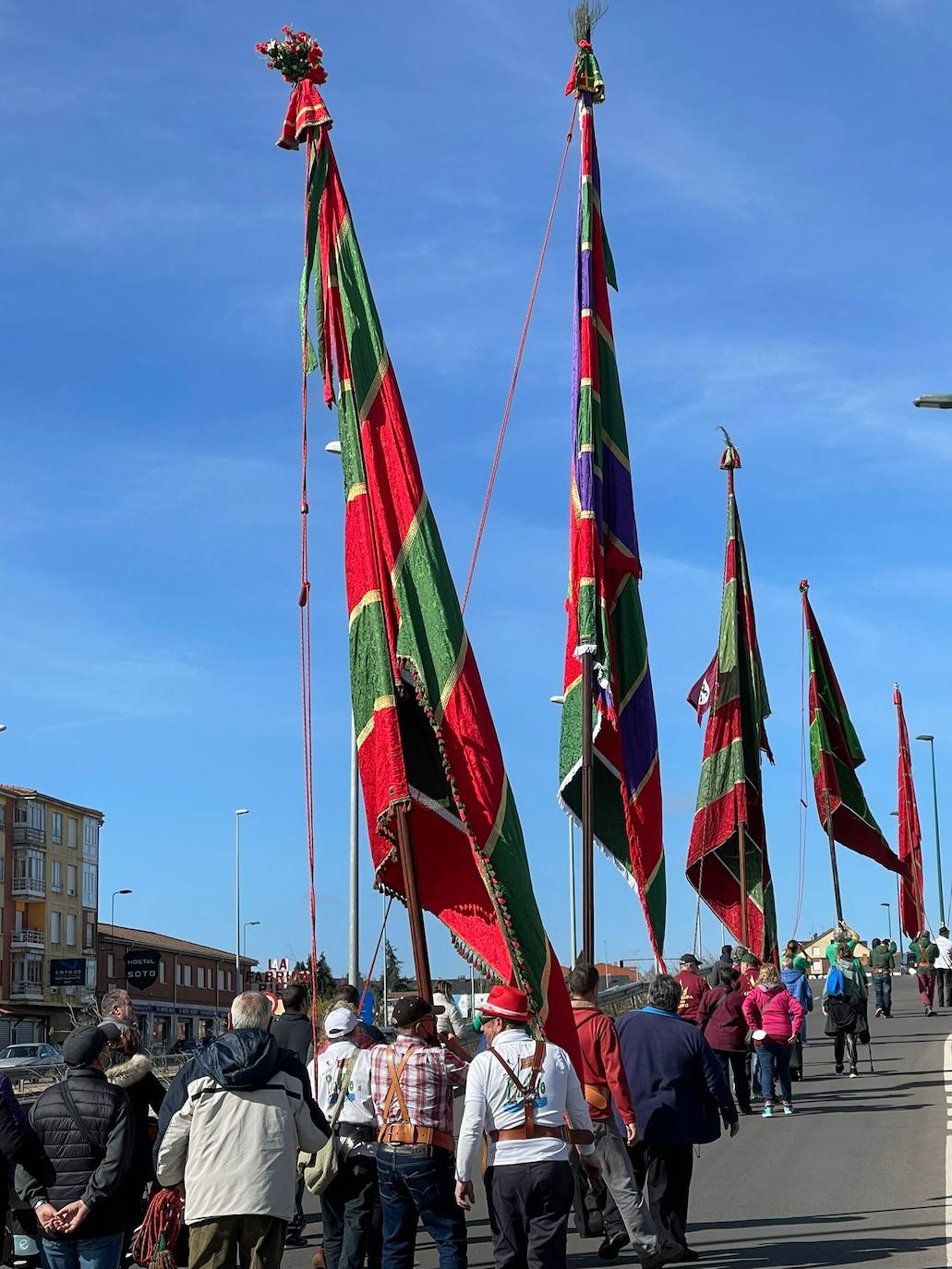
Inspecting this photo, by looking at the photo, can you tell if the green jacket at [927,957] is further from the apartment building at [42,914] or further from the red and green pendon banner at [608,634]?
the apartment building at [42,914]

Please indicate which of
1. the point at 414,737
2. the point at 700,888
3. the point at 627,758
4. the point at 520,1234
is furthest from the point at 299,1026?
the point at 700,888

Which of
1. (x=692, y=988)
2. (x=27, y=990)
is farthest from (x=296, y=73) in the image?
(x=27, y=990)

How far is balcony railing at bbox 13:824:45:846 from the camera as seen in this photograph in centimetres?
8931

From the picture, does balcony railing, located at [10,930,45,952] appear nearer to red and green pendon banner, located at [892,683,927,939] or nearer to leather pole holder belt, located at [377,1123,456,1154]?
red and green pendon banner, located at [892,683,927,939]

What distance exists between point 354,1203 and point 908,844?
1137 inches

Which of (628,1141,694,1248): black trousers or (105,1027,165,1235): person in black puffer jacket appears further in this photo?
(628,1141,694,1248): black trousers

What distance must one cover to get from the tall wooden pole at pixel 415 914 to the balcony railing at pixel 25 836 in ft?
276

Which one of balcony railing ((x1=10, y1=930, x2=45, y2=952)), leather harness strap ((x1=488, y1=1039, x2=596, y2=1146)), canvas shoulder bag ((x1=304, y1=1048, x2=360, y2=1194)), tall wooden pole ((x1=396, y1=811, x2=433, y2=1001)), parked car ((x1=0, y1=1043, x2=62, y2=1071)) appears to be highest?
balcony railing ((x1=10, y1=930, x2=45, y2=952))

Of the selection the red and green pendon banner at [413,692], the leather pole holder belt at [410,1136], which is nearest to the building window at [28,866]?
the red and green pendon banner at [413,692]

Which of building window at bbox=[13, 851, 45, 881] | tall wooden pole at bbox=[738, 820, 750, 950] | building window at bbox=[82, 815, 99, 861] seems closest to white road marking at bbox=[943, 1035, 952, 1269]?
tall wooden pole at bbox=[738, 820, 750, 950]

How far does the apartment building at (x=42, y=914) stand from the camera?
85000mm

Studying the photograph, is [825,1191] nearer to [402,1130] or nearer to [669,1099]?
[669,1099]

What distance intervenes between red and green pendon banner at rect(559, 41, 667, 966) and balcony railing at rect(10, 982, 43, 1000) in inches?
2951

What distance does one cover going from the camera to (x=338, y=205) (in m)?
10.3
